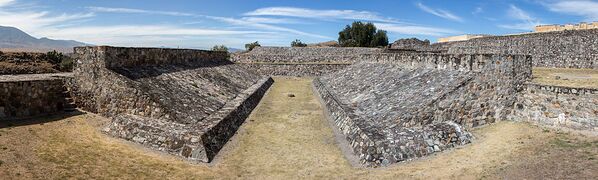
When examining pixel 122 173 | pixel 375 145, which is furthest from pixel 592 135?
pixel 122 173

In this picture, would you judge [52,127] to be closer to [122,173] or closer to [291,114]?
[122,173]

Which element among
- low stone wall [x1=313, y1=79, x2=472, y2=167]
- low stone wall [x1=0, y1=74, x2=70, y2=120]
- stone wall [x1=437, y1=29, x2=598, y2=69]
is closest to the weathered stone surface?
stone wall [x1=437, y1=29, x2=598, y2=69]

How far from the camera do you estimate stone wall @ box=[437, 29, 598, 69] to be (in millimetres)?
24125

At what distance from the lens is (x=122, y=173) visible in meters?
9.96

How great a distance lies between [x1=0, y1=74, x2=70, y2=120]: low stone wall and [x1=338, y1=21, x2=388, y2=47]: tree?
227 feet

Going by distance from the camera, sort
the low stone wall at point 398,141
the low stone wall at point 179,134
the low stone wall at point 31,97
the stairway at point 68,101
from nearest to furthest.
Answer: the low stone wall at point 398,141 → the low stone wall at point 179,134 → the low stone wall at point 31,97 → the stairway at point 68,101

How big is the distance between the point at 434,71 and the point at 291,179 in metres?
9.09

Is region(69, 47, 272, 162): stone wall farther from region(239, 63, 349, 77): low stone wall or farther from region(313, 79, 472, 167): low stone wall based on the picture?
region(239, 63, 349, 77): low stone wall

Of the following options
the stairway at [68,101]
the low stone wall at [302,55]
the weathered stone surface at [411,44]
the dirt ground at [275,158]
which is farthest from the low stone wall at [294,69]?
the dirt ground at [275,158]

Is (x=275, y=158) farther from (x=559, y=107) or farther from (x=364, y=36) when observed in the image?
(x=364, y=36)

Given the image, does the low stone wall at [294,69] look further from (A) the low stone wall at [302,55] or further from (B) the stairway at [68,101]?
(B) the stairway at [68,101]

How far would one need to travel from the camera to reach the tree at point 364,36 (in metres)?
82.9

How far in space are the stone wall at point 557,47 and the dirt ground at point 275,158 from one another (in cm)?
1449

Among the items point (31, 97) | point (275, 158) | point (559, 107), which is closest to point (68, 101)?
point (31, 97)
